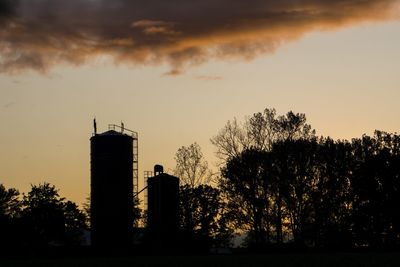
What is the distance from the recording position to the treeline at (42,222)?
7862 centimetres

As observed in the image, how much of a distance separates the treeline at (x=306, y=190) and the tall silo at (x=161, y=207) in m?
5.54

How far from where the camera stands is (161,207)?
76125mm

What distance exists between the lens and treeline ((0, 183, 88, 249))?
7862 cm

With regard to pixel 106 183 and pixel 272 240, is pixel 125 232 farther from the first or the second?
pixel 272 240

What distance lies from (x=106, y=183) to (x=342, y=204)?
78.5 ft

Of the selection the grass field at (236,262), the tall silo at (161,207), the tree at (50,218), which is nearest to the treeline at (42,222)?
the tree at (50,218)

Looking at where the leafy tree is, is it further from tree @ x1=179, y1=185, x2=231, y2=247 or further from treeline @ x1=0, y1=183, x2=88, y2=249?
tree @ x1=179, y1=185, x2=231, y2=247

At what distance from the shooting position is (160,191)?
250 ft

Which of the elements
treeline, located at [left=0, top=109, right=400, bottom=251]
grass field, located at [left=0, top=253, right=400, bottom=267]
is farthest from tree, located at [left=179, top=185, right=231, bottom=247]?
grass field, located at [left=0, top=253, right=400, bottom=267]

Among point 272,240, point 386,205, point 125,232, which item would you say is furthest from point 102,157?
point 386,205

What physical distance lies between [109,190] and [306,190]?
19142 mm

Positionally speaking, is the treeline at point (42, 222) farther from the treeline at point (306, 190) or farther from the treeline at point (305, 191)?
the treeline at point (306, 190)

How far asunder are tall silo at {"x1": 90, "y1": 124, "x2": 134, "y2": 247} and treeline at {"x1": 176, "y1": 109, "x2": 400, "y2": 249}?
11.4 m

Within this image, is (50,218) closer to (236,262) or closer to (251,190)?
(251,190)
